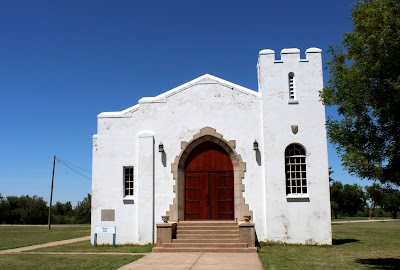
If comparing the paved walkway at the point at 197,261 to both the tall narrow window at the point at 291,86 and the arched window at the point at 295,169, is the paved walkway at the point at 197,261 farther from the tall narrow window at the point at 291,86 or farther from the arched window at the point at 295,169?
the tall narrow window at the point at 291,86

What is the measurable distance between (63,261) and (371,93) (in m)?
9.91

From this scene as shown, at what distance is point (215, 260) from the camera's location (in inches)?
501

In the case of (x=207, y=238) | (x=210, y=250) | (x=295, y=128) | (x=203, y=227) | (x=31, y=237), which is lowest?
(x=31, y=237)

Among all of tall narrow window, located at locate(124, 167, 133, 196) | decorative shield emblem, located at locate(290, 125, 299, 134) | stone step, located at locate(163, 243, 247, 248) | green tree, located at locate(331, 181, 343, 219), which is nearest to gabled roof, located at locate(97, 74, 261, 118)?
tall narrow window, located at locate(124, 167, 133, 196)

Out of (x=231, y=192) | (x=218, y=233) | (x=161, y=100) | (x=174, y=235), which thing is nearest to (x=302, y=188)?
(x=231, y=192)

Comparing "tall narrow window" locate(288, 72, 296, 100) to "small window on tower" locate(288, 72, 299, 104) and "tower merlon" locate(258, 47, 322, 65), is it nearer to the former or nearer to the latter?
"small window on tower" locate(288, 72, 299, 104)

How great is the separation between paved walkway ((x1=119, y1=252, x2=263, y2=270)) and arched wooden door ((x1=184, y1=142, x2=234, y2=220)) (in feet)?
11.3

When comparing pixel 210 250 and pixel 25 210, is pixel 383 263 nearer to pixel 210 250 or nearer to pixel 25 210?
pixel 210 250

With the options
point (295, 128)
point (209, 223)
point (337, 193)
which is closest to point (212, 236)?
point (209, 223)

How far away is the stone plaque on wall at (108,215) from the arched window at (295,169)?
727 cm

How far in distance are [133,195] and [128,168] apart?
3.88 ft

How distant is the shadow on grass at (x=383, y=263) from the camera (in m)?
11.5

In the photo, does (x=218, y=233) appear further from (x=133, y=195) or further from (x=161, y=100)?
(x=161, y=100)

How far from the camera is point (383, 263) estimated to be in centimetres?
1223
